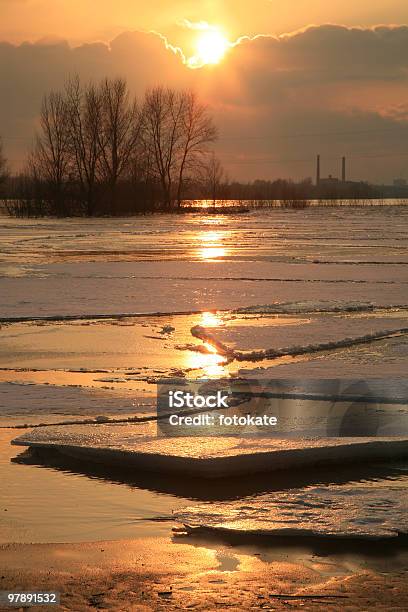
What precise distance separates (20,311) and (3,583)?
27.9 ft

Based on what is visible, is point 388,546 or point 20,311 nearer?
point 388,546

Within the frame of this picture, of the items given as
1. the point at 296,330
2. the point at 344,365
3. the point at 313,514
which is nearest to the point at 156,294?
the point at 296,330

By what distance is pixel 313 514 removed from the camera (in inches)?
167

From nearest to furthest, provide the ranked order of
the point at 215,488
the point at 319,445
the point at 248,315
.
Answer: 1. the point at 215,488
2. the point at 319,445
3. the point at 248,315

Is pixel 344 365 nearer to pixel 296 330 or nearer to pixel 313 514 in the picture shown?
pixel 296 330

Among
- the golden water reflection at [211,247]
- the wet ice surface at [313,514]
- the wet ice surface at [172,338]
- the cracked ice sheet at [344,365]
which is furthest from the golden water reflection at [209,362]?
the golden water reflection at [211,247]

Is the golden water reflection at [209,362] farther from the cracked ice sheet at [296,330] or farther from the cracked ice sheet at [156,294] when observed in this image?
the cracked ice sheet at [156,294]

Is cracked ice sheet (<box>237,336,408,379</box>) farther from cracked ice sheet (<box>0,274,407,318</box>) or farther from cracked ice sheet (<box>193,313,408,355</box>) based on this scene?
cracked ice sheet (<box>0,274,407,318</box>)

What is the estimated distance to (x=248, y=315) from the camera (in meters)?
11.2

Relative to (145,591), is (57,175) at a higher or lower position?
higher

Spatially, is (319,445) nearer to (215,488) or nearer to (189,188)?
(215,488)

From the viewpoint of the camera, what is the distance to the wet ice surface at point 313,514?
4.02 meters

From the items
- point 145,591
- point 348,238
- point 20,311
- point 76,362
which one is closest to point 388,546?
point 145,591

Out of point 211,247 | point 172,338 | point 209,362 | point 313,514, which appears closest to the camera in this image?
point 313,514
